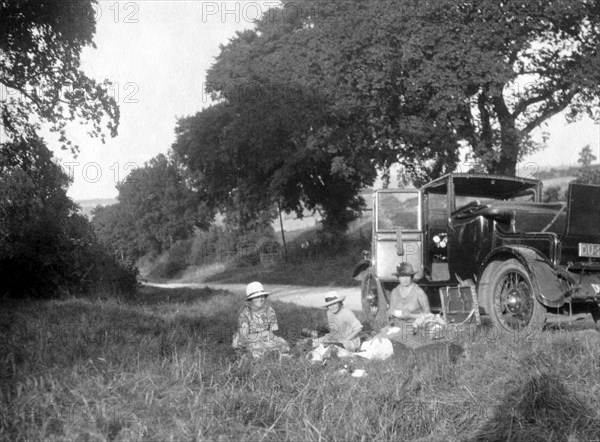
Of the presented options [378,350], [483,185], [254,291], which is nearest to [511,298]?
[378,350]

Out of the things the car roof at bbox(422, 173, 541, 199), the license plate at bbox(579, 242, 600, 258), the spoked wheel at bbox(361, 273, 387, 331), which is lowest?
the spoked wheel at bbox(361, 273, 387, 331)

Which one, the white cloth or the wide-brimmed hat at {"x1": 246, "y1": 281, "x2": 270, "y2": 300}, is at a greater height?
the wide-brimmed hat at {"x1": 246, "y1": 281, "x2": 270, "y2": 300}

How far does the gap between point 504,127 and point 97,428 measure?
→ 1767 cm

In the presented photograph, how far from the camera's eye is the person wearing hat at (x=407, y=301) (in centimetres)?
891

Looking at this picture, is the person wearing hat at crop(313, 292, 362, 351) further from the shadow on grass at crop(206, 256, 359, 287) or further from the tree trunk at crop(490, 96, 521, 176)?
the shadow on grass at crop(206, 256, 359, 287)

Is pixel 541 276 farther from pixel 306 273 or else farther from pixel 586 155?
pixel 586 155

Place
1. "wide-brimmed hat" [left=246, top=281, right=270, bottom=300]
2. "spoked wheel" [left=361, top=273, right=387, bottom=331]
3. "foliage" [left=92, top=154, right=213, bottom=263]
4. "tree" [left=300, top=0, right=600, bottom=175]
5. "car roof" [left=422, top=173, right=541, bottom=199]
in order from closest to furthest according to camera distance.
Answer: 1. "wide-brimmed hat" [left=246, top=281, right=270, bottom=300]
2. "car roof" [left=422, top=173, right=541, bottom=199]
3. "spoked wheel" [left=361, top=273, right=387, bottom=331]
4. "tree" [left=300, top=0, right=600, bottom=175]
5. "foliage" [left=92, top=154, right=213, bottom=263]

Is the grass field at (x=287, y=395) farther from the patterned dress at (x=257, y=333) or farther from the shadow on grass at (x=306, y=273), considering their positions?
the shadow on grass at (x=306, y=273)

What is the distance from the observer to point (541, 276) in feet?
27.1

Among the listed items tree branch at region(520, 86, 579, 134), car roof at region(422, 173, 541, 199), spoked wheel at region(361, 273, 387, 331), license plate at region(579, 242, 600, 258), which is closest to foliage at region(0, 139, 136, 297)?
spoked wheel at region(361, 273, 387, 331)

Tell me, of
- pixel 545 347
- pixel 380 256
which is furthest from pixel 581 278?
pixel 380 256

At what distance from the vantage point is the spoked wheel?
1094cm

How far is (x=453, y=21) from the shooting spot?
18.0 meters

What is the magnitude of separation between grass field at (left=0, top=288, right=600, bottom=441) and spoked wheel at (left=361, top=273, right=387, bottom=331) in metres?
3.96
